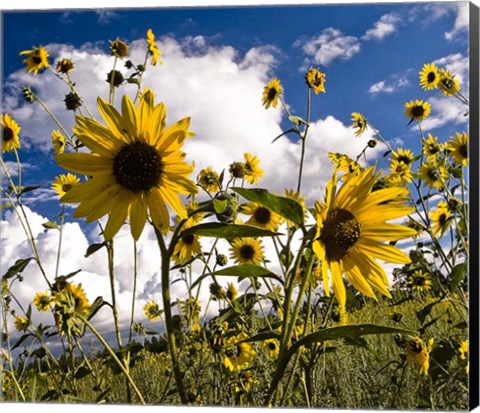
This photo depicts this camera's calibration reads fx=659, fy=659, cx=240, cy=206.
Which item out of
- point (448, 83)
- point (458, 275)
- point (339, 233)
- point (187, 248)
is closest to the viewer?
point (339, 233)

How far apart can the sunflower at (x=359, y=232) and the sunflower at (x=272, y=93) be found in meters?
1.19

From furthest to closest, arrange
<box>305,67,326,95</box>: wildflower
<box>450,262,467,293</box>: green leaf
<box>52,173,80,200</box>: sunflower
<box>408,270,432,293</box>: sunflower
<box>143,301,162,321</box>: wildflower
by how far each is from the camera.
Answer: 1. <box>408,270,432,293</box>: sunflower
2. <box>52,173,80,200</box>: sunflower
3. <box>143,301,162,321</box>: wildflower
4. <box>305,67,326,95</box>: wildflower
5. <box>450,262,467,293</box>: green leaf

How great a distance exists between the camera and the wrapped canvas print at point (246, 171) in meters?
1.98

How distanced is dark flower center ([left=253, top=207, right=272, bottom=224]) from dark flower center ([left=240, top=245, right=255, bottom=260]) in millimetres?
201

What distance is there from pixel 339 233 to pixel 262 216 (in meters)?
1.05

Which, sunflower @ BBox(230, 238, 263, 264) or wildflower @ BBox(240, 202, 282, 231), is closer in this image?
wildflower @ BBox(240, 202, 282, 231)

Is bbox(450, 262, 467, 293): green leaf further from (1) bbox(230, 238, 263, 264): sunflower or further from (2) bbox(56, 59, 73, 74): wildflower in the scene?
(2) bbox(56, 59, 73, 74): wildflower

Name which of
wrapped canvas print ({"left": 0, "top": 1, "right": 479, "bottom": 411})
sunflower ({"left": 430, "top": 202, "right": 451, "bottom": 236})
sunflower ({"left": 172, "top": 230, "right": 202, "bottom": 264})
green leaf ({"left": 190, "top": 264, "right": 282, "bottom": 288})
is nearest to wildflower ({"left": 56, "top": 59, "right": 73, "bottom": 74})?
wrapped canvas print ({"left": 0, "top": 1, "right": 479, "bottom": 411})

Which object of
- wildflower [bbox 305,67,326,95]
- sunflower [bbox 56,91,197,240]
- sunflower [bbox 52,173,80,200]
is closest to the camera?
sunflower [bbox 56,91,197,240]

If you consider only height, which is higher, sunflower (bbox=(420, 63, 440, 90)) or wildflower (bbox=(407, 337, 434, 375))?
sunflower (bbox=(420, 63, 440, 90))

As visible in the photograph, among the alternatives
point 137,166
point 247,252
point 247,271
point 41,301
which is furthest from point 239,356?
point 247,271

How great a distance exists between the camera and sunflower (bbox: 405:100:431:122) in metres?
2.14

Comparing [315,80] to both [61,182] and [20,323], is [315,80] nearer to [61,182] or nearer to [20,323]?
[61,182]

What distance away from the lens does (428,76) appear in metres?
2.14
